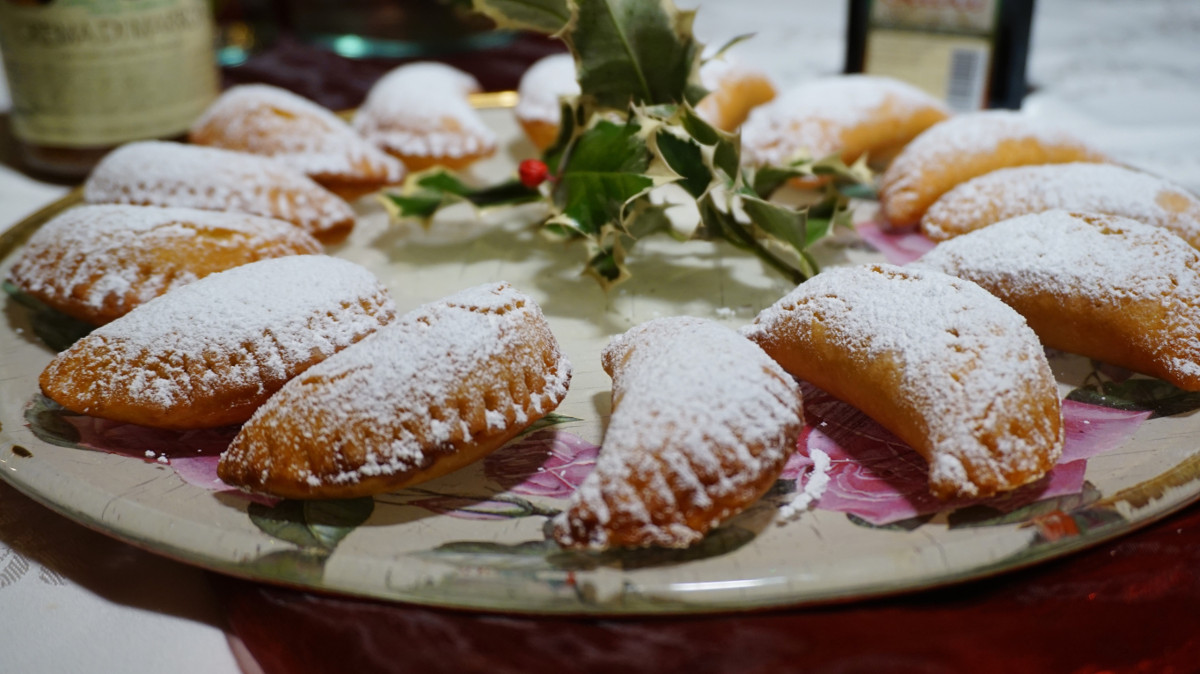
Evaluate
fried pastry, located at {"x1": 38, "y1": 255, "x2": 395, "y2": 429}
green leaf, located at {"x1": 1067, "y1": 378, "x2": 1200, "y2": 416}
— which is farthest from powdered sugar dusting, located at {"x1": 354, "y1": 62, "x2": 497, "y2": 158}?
green leaf, located at {"x1": 1067, "y1": 378, "x2": 1200, "y2": 416}

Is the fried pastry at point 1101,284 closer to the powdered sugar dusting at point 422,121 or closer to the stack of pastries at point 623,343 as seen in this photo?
the stack of pastries at point 623,343

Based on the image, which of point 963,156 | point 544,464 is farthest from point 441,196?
point 963,156

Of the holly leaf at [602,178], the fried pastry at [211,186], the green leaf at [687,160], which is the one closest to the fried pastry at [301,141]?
the fried pastry at [211,186]

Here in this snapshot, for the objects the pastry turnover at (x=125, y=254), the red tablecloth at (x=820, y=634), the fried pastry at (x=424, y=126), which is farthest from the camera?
the fried pastry at (x=424, y=126)

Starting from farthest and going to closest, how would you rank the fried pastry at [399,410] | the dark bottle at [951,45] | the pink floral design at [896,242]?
the dark bottle at [951,45]
the pink floral design at [896,242]
the fried pastry at [399,410]

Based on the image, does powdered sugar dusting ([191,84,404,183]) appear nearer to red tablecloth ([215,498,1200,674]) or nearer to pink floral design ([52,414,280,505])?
pink floral design ([52,414,280,505])

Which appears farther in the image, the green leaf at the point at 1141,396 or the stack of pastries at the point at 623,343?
the green leaf at the point at 1141,396

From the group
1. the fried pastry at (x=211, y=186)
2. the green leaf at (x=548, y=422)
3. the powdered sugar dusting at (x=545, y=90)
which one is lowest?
the green leaf at (x=548, y=422)
